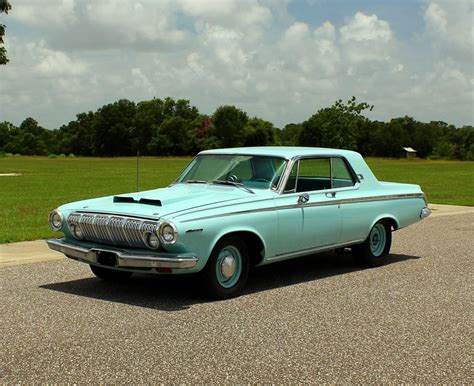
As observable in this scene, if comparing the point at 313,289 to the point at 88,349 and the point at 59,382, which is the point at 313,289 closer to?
the point at 88,349

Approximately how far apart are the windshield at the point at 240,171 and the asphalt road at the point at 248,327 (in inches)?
45.0

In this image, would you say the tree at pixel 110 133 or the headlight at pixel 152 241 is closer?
the headlight at pixel 152 241

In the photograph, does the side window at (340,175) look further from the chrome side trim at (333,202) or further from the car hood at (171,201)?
the car hood at (171,201)

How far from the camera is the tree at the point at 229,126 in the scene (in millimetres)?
128875

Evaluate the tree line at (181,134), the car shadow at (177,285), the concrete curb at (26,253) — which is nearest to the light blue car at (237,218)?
the car shadow at (177,285)

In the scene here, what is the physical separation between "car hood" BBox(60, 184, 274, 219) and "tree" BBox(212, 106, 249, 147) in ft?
392

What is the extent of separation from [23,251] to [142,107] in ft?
438

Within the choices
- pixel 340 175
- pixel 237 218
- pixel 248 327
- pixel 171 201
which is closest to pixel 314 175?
pixel 340 175

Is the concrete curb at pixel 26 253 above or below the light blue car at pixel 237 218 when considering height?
below

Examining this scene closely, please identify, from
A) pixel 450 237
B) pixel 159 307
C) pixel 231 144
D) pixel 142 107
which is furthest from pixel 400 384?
pixel 142 107

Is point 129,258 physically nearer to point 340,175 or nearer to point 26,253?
point 340,175

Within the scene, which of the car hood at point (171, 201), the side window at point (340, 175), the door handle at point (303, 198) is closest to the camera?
the car hood at point (171, 201)

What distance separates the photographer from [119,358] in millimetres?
5008

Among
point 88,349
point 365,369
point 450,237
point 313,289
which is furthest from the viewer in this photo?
point 450,237
